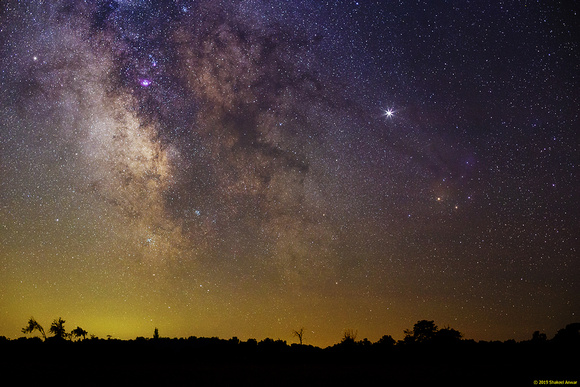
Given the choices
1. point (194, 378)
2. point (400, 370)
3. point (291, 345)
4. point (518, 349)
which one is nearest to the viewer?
point (194, 378)

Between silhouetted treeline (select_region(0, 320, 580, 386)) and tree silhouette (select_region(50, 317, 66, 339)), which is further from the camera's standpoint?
tree silhouette (select_region(50, 317, 66, 339))

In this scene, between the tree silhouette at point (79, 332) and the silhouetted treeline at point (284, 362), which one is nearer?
the silhouetted treeline at point (284, 362)

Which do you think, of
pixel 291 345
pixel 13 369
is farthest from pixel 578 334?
pixel 13 369

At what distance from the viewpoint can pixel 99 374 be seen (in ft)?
58.9

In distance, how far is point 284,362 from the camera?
1044 inches

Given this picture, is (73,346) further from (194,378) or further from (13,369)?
(194,378)

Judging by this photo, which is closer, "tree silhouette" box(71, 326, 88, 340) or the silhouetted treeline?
the silhouetted treeline

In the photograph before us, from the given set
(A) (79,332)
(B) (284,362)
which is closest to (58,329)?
(A) (79,332)

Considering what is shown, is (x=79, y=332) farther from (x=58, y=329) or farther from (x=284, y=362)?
(x=284, y=362)

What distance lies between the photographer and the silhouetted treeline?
55.2 ft

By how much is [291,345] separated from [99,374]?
53.7 feet

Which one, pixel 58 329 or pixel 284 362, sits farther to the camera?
pixel 58 329

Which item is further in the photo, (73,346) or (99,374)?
(73,346)

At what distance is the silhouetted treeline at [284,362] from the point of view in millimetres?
16828
